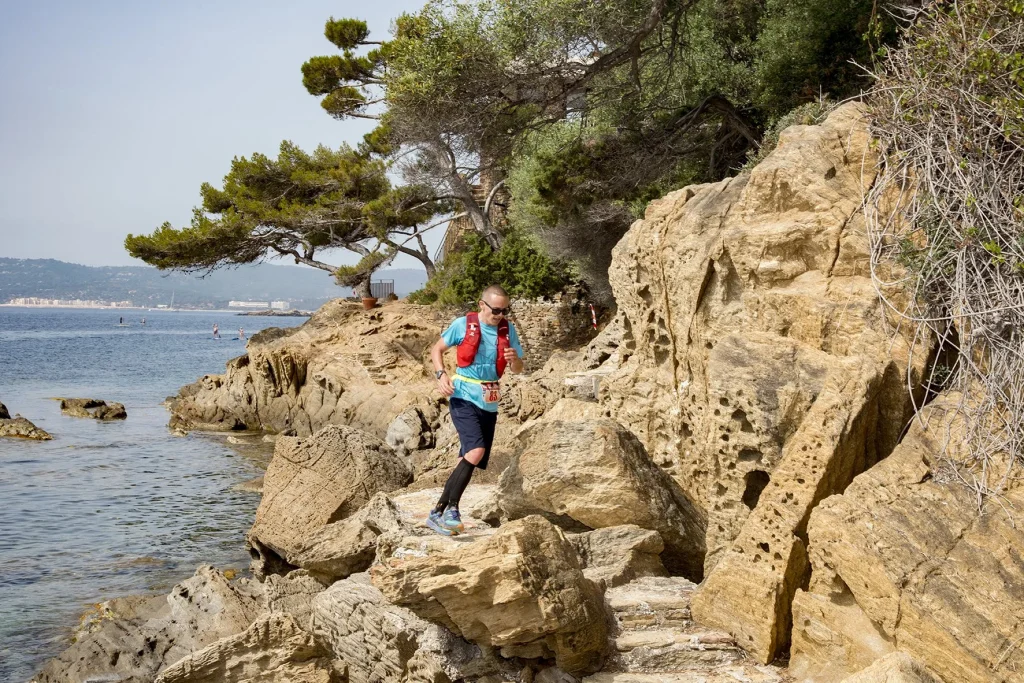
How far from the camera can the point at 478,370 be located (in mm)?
6664

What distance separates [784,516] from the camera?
5.73m

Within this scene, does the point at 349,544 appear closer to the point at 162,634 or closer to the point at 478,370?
the point at 162,634

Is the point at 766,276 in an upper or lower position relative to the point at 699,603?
upper

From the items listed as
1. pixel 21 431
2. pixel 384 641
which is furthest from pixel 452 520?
pixel 21 431

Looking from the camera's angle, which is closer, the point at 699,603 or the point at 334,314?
the point at 699,603

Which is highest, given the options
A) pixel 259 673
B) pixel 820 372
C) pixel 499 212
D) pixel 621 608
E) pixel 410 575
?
pixel 499 212

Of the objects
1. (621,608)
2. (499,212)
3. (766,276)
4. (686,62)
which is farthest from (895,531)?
(499,212)

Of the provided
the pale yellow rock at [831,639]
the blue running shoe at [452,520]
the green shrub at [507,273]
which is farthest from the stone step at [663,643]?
the green shrub at [507,273]

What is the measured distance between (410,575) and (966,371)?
374cm

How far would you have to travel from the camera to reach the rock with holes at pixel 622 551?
6.67 meters

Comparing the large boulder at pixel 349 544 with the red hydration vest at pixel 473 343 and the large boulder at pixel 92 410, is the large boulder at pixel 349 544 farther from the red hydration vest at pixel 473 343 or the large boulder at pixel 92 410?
the large boulder at pixel 92 410

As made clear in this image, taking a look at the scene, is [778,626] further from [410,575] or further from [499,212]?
[499,212]

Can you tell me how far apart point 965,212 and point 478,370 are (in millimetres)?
3465

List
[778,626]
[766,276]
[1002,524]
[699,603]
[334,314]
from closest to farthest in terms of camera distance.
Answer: [1002,524] → [778,626] → [699,603] → [766,276] → [334,314]
